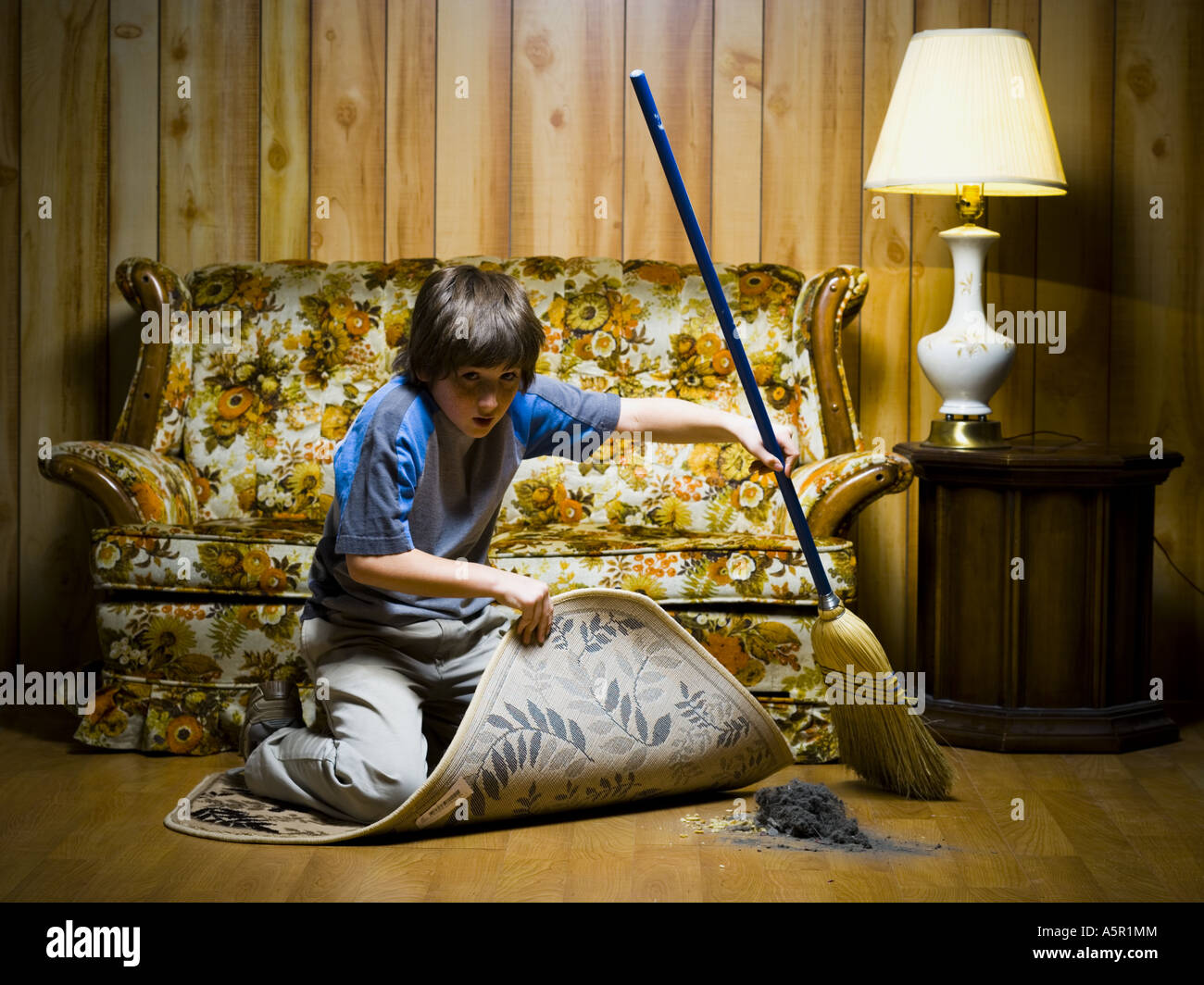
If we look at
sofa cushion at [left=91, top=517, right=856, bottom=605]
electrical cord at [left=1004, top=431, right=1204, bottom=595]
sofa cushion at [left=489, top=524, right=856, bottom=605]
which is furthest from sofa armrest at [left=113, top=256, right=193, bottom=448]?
electrical cord at [left=1004, top=431, right=1204, bottom=595]

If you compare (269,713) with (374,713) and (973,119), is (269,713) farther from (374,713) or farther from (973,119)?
(973,119)

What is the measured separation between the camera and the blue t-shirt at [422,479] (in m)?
1.83

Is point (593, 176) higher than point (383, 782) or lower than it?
higher

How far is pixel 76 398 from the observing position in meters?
3.13

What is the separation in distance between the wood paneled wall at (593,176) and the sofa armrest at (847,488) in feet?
2.19

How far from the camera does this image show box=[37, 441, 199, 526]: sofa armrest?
246cm

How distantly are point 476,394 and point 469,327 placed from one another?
4.1 inches

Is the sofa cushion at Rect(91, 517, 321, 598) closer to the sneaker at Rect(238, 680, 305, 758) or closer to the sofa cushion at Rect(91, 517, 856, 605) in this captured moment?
the sofa cushion at Rect(91, 517, 856, 605)

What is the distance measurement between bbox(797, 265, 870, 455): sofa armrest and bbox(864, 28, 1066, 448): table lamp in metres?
0.18

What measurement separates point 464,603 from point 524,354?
0.42 metres

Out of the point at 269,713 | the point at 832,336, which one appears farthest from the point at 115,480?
the point at 832,336

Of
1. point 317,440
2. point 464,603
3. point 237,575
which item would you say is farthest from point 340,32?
point 464,603

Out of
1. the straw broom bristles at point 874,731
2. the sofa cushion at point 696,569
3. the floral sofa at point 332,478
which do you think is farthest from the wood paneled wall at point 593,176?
the straw broom bristles at point 874,731

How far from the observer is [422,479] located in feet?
6.40
